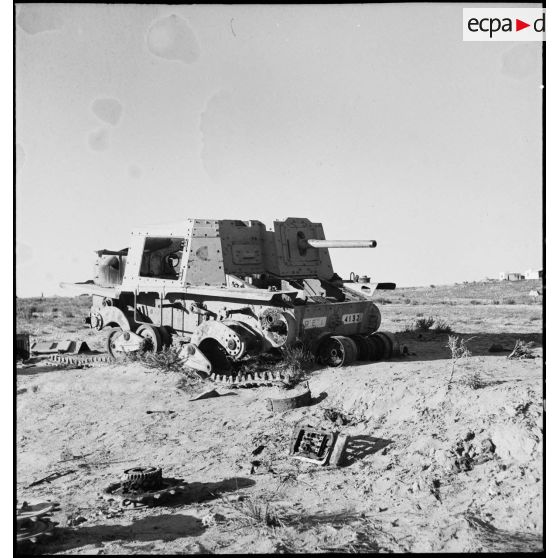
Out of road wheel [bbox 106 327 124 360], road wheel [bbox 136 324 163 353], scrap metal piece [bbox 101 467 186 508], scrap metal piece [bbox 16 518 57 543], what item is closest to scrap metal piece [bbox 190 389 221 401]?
road wheel [bbox 136 324 163 353]

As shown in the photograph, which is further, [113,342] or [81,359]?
[113,342]

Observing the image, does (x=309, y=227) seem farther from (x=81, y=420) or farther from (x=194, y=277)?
A: (x=81, y=420)

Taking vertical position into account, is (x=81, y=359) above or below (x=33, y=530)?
above

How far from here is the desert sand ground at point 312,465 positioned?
5.55 metres

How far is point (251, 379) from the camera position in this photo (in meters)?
10.6

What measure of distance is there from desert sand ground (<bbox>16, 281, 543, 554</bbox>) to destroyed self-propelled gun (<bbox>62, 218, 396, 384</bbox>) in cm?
86

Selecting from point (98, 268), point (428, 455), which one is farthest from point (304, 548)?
point (98, 268)

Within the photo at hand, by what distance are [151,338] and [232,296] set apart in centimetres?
272

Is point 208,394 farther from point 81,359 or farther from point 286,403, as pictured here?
point 81,359

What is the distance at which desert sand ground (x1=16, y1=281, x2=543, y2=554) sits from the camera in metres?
5.55

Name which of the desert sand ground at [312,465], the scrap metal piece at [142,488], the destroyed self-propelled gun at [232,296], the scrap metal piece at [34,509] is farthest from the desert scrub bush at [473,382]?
the scrap metal piece at [34,509]

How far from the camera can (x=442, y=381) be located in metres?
8.41

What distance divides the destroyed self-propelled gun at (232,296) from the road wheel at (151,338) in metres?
0.02

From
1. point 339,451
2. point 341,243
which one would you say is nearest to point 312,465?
point 339,451
